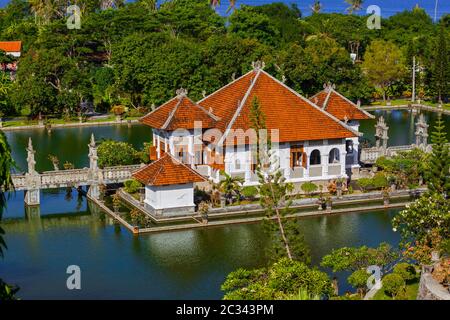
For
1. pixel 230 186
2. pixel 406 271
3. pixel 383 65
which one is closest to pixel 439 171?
pixel 406 271

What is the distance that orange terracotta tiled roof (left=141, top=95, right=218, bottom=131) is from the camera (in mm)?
39719

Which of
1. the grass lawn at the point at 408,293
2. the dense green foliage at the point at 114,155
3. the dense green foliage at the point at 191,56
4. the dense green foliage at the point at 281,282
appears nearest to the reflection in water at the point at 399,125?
the dense green foliage at the point at 191,56

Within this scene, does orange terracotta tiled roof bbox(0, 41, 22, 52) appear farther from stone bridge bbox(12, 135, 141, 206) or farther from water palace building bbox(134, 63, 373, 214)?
stone bridge bbox(12, 135, 141, 206)

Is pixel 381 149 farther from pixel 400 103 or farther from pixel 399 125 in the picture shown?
pixel 400 103

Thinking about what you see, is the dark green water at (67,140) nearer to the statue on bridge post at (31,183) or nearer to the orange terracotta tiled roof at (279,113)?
the statue on bridge post at (31,183)

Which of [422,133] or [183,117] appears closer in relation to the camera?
[183,117]

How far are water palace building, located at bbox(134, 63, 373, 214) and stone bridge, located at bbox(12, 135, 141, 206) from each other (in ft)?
8.74

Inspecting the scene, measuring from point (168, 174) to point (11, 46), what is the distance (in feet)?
161

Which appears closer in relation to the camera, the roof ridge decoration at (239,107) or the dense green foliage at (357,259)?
the dense green foliage at (357,259)

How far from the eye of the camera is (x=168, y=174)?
3566 centimetres

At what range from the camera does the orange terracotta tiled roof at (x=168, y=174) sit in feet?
116

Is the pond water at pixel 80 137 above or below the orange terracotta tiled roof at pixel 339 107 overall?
below
